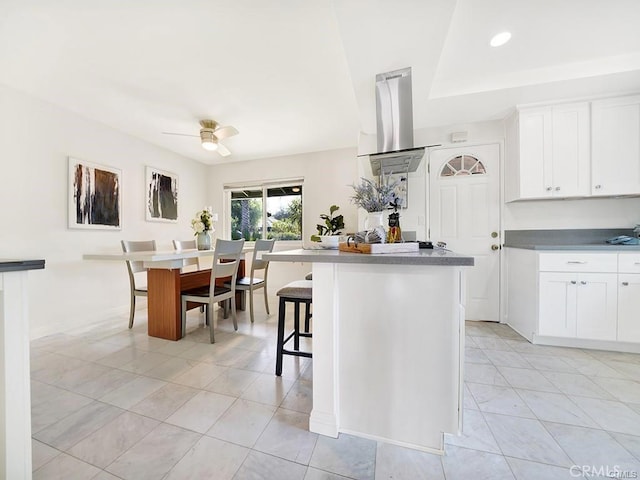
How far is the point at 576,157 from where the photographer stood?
7.64 feet

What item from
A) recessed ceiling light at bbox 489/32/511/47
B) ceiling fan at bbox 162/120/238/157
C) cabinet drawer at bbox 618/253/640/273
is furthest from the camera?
ceiling fan at bbox 162/120/238/157

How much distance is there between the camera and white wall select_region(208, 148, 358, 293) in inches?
155

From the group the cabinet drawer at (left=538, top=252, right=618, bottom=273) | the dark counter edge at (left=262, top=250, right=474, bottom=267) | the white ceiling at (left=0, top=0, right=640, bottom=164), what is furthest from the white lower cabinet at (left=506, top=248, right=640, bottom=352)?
the dark counter edge at (left=262, top=250, right=474, bottom=267)

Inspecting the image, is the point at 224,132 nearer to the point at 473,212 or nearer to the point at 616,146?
the point at 473,212

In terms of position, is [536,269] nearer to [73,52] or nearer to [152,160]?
[73,52]

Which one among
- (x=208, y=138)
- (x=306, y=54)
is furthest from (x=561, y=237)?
(x=208, y=138)

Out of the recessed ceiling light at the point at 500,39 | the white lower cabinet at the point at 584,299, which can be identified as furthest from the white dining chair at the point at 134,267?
the white lower cabinet at the point at 584,299

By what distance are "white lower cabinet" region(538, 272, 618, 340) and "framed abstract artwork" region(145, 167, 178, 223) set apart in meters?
4.93

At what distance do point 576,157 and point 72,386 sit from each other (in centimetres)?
464

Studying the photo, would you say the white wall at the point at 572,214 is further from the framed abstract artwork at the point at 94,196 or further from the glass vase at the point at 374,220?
the framed abstract artwork at the point at 94,196

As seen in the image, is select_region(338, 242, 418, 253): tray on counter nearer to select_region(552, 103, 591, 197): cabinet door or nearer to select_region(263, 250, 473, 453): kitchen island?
select_region(263, 250, 473, 453): kitchen island

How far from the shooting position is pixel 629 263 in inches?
80.5

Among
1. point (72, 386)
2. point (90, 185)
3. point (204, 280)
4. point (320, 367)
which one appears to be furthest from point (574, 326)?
point (90, 185)

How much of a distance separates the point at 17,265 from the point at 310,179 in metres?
3.65
